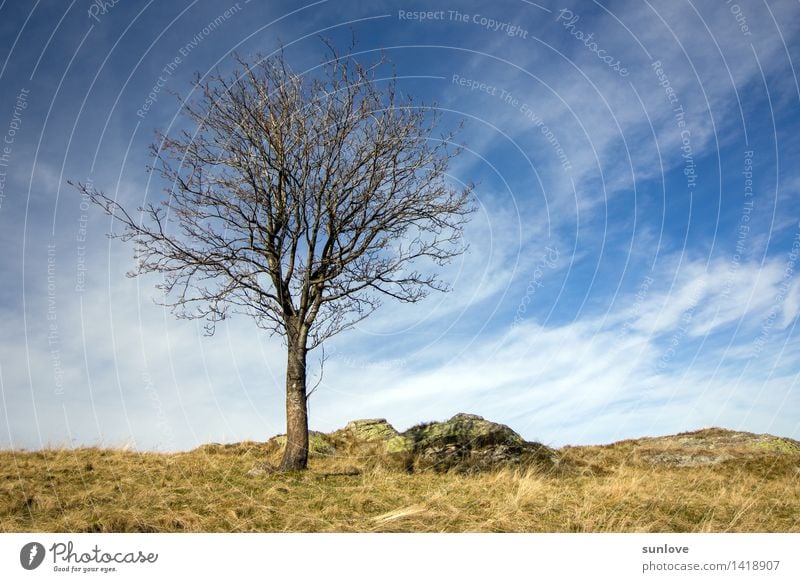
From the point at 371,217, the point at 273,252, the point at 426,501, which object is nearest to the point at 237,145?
the point at 273,252

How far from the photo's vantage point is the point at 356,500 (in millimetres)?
11164

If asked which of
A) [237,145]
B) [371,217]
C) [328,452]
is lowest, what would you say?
[328,452]

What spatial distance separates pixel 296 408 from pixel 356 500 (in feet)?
16.2

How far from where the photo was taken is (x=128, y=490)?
12.2m

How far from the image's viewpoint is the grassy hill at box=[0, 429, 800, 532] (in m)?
9.44
